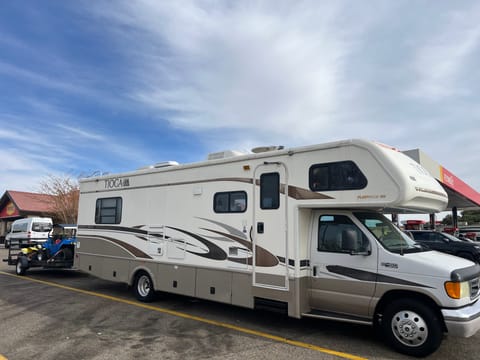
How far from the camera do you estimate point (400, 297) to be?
17.9ft

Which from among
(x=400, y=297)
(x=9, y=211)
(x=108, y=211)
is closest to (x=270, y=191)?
(x=400, y=297)

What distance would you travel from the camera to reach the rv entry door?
21.1 feet

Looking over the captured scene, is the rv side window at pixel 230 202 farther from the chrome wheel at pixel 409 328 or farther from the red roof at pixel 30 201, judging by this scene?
the red roof at pixel 30 201

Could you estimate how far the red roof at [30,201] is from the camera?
33.3 meters

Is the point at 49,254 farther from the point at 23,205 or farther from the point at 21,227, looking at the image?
the point at 23,205

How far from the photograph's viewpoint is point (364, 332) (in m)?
6.34

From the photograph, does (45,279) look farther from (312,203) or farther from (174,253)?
(312,203)

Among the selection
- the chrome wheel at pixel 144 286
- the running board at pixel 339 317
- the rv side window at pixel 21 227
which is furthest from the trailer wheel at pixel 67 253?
the rv side window at pixel 21 227

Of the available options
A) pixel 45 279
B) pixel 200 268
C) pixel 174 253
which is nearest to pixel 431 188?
pixel 200 268

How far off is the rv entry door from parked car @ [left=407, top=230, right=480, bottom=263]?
36.7 feet

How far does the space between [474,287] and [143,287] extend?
673 centimetres

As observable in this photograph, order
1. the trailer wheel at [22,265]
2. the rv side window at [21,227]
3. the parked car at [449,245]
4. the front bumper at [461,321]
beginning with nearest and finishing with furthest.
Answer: the front bumper at [461,321], the trailer wheel at [22,265], the parked car at [449,245], the rv side window at [21,227]

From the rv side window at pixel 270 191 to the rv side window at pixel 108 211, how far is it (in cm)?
440

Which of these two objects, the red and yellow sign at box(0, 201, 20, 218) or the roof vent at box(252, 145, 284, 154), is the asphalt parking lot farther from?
the red and yellow sign at box(0, 201, 20, 218)
